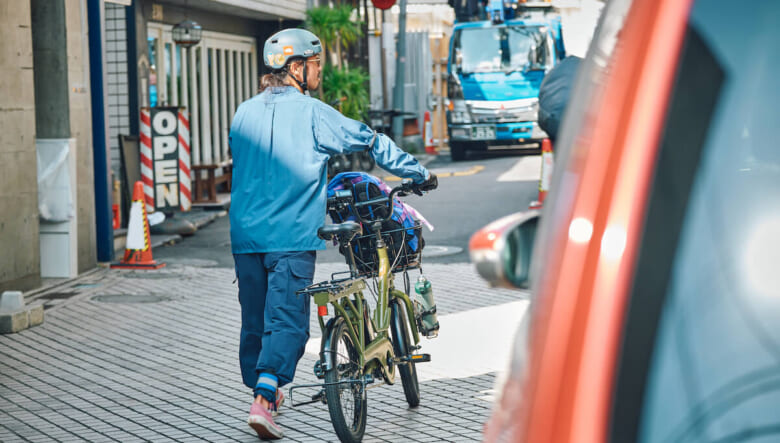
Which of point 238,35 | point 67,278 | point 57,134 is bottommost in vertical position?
point 67,278

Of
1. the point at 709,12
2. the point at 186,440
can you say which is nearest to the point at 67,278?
the point at 186,440

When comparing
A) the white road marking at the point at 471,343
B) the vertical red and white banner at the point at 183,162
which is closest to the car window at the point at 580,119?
the white road marking at the point at 471,343

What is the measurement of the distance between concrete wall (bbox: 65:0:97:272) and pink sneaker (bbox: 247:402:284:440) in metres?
6.28

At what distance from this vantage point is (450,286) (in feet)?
34.1

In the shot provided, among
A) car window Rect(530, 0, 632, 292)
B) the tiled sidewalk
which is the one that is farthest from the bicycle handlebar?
car window Rect(530, 0, 632, 292)

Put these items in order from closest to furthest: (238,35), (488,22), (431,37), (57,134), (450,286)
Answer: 1. (450,286)
2. (57,134)
3. (238,35)
4. (488,22)
5. (431,37)

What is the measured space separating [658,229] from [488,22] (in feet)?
82.5

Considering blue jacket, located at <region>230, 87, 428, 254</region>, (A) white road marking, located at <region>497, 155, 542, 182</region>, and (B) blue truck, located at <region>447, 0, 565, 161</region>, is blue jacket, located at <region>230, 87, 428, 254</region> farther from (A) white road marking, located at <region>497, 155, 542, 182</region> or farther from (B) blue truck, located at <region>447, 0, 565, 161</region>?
(B) blue truck, located at <region>447, 0, 565, 161</region>

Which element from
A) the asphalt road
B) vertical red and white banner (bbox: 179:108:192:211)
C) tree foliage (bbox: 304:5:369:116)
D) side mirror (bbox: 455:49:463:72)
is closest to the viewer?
the asphalt road

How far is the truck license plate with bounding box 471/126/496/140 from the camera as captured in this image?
2575 cm

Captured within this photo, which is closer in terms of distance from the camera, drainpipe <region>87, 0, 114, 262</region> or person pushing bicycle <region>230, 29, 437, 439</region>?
person pushing bicycle <region>230, 29, 437, 439</region>

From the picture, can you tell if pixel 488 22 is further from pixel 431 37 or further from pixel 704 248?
pixel 704 248

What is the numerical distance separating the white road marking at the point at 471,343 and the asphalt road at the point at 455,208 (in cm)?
299

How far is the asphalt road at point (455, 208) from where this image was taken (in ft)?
41.3
